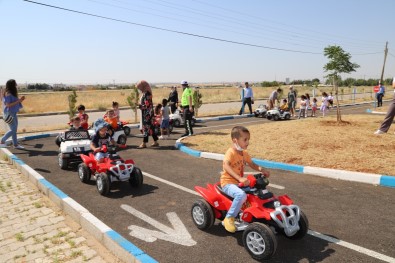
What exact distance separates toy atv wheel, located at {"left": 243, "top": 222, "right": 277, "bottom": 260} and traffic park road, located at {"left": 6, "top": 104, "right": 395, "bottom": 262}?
5.9 inches

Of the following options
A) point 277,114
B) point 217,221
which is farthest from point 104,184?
point 277,114

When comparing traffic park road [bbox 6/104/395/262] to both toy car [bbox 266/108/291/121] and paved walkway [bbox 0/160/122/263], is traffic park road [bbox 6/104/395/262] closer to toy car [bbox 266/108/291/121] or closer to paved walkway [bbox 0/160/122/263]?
paved walkway [bbox 0/160/122/263]

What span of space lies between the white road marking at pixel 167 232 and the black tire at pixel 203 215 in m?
0.23

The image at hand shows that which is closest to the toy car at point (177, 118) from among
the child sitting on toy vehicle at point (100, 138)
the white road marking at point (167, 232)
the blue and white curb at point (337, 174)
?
the blue and white curb at point (337, 174)

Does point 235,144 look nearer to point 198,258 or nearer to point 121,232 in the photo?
point 198,258

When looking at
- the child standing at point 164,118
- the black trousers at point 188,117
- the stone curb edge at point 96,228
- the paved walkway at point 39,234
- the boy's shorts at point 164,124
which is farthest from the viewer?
the boy's shorts at point 164,124

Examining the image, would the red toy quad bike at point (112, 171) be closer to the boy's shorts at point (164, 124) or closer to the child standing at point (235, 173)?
the child standing at point (235, 173)

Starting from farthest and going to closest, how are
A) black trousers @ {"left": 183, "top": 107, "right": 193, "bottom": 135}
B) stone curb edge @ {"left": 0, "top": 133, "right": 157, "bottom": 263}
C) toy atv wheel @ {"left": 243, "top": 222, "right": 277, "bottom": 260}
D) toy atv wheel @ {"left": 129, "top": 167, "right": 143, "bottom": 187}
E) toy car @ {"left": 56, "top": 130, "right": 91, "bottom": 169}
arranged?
black trousers @ {"left": 183, "top": 107, "right": 193, "bottom": 135} < toy car @ {"left": 56, "top": 130, "right": 91, "bottom": 169} < toy atv wheel @ {"left": 129, "top": 167, "right": 143, "bottom": 187} < stone curb edge @ {"left": 0, "top": 133, "right": 157, "bottom": 263} < toy atv wheel @ {"left": 243, "top": 222, "right": 277, "bottom": 260}

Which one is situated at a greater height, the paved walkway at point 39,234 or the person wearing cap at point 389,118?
the person wearing cap at point 389,118

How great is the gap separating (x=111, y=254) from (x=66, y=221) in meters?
1.58

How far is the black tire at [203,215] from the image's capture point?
15.1 ft

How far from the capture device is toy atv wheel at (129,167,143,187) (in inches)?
269

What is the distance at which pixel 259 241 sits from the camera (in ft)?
12.6

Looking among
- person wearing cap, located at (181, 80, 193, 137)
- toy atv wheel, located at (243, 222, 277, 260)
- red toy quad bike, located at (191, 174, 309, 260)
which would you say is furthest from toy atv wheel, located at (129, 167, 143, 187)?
person wearing cap, located at (181, 80, 193, 137)
